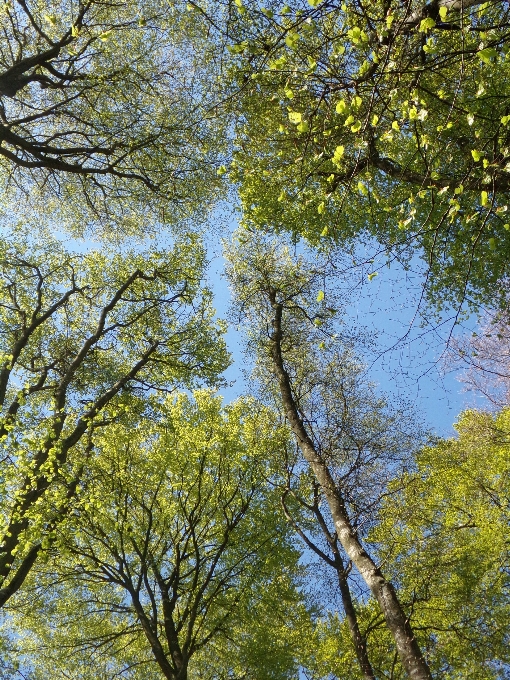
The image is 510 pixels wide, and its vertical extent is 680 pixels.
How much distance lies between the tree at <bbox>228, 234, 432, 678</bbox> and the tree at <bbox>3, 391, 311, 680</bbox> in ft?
4.52

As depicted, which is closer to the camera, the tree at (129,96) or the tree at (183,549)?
the tree at (183,549)

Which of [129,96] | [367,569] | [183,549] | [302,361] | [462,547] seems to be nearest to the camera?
[367,569]

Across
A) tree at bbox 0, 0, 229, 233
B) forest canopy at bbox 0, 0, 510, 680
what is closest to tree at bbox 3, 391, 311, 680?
forest canopy at bbox 0, 0, 510, 680

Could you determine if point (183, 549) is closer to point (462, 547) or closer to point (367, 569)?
point (367, 569)

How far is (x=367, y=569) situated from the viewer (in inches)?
302

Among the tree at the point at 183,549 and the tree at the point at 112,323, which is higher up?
the tree at the point at 112,323

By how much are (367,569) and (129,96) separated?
1270 centimetres

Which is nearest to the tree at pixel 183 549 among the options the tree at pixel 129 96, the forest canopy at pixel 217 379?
the forest canopy at pixel 217 379

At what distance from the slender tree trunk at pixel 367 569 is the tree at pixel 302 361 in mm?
21

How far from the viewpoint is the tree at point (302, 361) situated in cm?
973

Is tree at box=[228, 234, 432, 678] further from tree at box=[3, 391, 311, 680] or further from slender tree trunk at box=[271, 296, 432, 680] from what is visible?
tree at box=[3, 391, 311, 680]

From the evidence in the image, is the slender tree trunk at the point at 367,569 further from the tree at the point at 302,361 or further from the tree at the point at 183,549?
the tree at the point at 183,549

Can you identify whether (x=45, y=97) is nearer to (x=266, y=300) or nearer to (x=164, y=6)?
(x=164, y=6)

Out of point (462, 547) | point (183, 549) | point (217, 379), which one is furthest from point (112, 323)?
point (462, 547)
